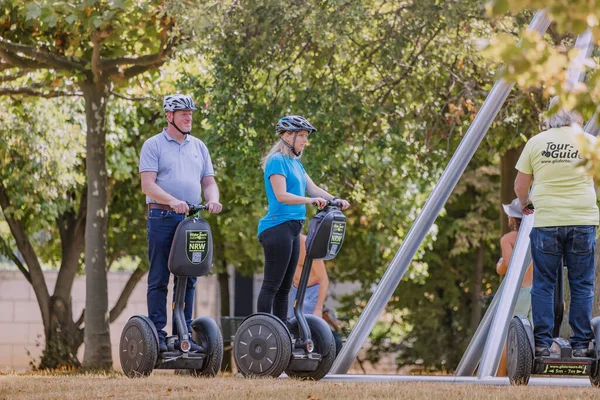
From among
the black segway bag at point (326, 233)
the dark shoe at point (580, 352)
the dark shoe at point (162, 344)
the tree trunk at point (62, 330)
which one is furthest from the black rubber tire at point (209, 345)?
the tree trunk at point (62, 330)

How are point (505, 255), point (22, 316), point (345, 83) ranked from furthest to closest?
point (22, 316) < point (345, 83) < point (505, 255)

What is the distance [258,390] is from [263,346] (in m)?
1.11

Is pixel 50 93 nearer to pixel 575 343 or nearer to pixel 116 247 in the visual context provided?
pixel 116 247

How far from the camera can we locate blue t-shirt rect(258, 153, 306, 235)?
7.29 metres

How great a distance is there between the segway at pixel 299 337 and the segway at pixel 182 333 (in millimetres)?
245

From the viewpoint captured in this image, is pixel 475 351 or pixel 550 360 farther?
pixel 475 351

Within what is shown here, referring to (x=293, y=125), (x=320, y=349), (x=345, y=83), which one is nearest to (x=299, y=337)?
(x=320, y=349)

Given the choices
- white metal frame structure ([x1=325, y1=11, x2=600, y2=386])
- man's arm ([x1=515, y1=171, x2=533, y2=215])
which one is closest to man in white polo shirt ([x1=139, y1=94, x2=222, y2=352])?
white metal frame structure ([x1=325, y1=11, x2=600, y2=386])

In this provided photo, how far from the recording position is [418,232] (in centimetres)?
878

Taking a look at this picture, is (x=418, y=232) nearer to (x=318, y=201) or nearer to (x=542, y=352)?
(x=318, y=201)

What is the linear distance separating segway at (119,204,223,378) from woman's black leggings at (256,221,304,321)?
0.38 m

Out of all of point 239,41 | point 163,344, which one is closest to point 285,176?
point 163,344

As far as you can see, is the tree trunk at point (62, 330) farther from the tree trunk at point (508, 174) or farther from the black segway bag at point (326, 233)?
the black segway bag at point (326, 233)

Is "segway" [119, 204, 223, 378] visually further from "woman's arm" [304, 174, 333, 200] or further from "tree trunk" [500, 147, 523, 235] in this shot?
"tree trunk" [500, 147, 523, 235]
